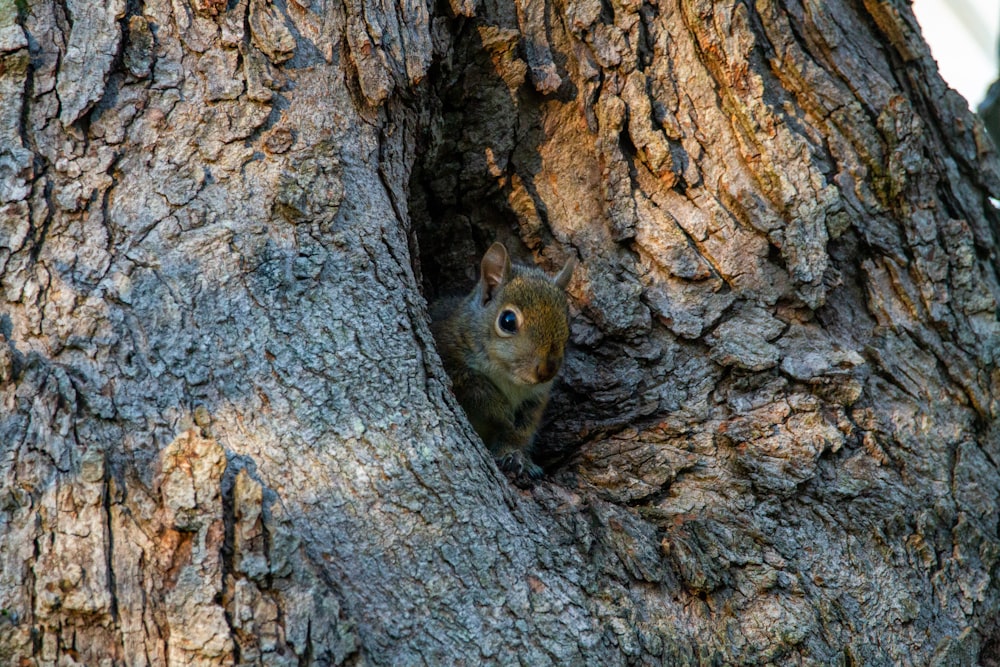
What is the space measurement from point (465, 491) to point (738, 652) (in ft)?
3.29

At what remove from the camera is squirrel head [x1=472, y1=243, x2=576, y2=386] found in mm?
3926

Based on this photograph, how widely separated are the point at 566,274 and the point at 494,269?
0.42 meters

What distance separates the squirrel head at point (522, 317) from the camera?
3.93m

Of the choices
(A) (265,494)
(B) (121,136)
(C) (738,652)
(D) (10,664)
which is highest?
(B) (121,136)

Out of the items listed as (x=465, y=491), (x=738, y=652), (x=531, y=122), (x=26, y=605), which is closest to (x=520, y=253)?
(x=531, y=122)

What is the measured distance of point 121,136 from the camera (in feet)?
9.00

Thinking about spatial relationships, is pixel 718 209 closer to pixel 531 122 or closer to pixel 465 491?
pixel 531 122

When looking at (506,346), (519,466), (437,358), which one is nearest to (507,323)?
(506,346)

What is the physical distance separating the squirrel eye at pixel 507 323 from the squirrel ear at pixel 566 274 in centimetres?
29

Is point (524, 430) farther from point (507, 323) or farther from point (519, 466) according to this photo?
point (519, 466)

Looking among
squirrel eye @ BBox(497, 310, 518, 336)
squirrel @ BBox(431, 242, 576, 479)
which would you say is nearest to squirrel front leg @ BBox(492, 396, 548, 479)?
squirrel @ BBox(431, 242, 576, 479)

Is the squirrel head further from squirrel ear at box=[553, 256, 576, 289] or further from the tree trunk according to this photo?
the tree trunk

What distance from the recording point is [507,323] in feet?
13.8

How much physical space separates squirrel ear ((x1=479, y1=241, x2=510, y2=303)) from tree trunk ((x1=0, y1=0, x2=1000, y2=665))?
0.19 metres
